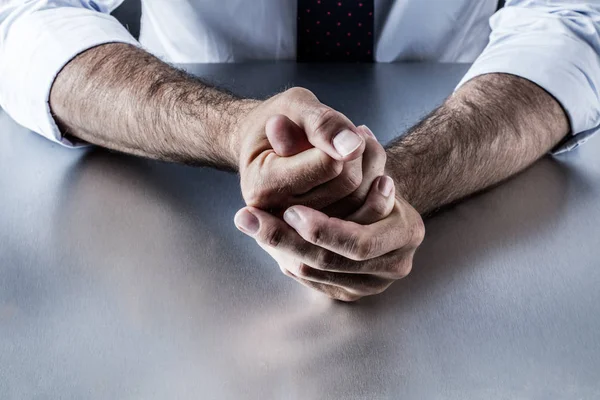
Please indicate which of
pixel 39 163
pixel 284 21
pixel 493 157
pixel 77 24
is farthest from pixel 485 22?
pixel 39 163

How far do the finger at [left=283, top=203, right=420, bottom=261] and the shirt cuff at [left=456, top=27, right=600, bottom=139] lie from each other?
0.47 metres

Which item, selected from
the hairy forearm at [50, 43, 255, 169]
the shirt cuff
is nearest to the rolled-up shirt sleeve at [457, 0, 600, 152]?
the shirt cuff

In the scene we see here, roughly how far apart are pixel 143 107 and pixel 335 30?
0.47 metres

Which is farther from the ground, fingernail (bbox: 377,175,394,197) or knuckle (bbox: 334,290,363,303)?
fingernail (bbox: 377,175,394,197)

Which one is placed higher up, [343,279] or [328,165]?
[328,165]

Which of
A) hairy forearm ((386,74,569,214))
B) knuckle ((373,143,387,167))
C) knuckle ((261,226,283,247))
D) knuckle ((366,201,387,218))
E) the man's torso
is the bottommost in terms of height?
the man's torso

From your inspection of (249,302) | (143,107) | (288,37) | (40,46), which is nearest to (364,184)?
(249,302)

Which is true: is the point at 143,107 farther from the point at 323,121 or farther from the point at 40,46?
the point at 323,121

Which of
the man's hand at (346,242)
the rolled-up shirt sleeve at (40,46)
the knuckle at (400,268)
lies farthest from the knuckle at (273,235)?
the rolled-up shirt sleeve at (40,46)

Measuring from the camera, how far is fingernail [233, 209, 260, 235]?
0.57 meters

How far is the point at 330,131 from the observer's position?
0.56 meters

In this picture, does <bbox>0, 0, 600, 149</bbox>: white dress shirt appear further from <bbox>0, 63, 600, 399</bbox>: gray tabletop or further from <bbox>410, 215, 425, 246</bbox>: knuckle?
<bbox>410, 215, 425, 246</bbox>: knuckle

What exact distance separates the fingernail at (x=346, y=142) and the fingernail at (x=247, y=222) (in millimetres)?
94

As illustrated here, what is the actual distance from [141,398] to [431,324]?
0.26 meters
